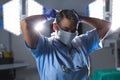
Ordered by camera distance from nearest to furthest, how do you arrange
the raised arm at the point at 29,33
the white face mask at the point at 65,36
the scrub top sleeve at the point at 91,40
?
the raised arm at the point at 29,33 → the white face mask at the point at 65,36 → the scrub top sleeve at the point at 91,40

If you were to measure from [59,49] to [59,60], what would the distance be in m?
0.06

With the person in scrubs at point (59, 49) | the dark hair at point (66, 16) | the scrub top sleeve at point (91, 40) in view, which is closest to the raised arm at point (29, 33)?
the person in scrubs at point (59, 49)

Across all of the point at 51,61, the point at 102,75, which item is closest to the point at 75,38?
the point at 51,61

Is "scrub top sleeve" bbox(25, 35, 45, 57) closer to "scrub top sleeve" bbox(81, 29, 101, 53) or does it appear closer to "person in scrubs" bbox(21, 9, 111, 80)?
"person in scrubs" bbox(21, 9, 111, 80)

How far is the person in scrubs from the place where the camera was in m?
1.08

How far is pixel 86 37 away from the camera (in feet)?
4.35

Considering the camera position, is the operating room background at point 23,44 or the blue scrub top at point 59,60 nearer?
the blue scrub top at point 59,60

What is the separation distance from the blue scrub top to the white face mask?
2 cm

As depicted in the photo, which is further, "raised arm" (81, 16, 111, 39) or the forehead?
"raised arm" (81, 16, 111, 39)

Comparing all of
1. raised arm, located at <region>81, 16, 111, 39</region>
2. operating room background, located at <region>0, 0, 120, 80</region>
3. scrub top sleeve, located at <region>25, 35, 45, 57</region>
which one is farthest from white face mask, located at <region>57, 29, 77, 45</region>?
operating room background, located at <region>0, 0, 120, 80</region>

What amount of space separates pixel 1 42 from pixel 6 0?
659mm

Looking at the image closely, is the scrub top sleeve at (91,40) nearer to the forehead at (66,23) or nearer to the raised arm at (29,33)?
the forehead at (66,23)

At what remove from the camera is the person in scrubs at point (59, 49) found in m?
1.08

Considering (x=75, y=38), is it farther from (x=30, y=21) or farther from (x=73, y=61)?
(x=30, y=21)
